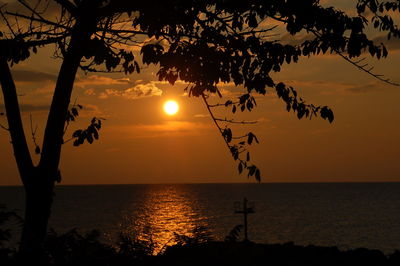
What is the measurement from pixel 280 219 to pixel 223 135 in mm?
136900

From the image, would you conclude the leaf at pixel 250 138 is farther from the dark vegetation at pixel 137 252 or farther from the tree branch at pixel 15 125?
the tree branch at pixel 15 125

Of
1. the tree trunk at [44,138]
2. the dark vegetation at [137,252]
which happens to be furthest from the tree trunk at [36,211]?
the dark vegetation at [137,252]

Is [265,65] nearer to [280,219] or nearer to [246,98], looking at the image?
[246,98]

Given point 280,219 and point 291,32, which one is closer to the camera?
point 291,32

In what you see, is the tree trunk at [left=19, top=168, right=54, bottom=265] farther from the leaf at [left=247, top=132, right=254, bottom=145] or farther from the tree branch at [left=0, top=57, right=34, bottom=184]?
the leaf at [left=247, top=132, right=254, bottom=145]

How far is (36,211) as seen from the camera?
280 inches

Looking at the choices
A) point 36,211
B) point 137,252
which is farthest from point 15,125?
point 137,252

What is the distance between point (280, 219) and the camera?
466 feet

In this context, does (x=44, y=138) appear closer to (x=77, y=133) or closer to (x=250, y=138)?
(x=77, y=133)

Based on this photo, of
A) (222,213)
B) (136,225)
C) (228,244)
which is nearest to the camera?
(228,244)

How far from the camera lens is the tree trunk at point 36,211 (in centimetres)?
690

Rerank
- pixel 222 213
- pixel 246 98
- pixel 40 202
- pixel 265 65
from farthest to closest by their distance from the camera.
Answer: pixel 222 213 < pixel 246 98 < pixel 265 65 < pixel 40 202

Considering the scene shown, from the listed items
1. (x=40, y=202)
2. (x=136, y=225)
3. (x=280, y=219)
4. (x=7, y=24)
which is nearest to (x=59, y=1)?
(x=7, y=24)

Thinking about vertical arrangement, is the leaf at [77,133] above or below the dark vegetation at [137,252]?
above
